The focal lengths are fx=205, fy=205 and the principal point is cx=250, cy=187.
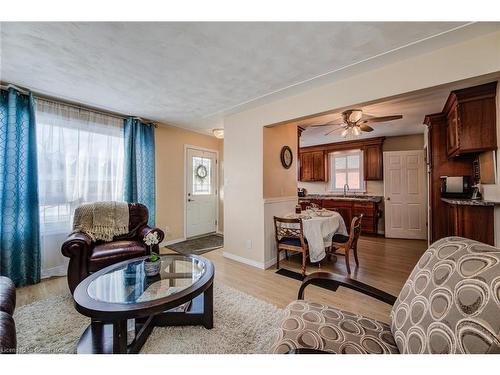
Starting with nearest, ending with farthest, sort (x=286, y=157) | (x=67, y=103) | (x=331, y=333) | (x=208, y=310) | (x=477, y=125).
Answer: (x=331, y=333) < (x=208, y=310) < (x=477, y=125) < (x=67, y=103) < (x=286, y=157)

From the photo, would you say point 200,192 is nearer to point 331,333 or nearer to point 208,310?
point 208,310

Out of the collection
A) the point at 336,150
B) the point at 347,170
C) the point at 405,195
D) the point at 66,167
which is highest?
the point at 336,150

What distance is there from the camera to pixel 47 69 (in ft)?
6.72

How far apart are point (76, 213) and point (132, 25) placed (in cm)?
230

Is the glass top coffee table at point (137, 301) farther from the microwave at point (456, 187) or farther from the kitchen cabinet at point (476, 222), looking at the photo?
the microwave at point (456, 187)

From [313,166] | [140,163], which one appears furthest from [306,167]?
[140,163]

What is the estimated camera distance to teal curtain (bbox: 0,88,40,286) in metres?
2.33

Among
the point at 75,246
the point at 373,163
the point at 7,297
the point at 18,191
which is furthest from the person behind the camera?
the point at 373,163

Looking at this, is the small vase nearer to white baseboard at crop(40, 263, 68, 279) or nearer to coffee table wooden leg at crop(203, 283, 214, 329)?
coffee table wooden leg at crop(203, 283, 214, 329)

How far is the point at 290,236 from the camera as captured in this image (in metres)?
2.81

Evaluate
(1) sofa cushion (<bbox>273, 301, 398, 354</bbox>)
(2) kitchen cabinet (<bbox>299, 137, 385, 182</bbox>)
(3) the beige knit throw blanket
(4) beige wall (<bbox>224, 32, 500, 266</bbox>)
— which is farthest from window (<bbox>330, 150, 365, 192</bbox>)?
(3) the beige knit throw blanket

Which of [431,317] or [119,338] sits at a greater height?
[431,317]

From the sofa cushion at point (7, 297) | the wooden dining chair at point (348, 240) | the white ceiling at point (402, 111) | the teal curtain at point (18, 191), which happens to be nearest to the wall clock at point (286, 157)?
the white ceiling at point (402, 111)

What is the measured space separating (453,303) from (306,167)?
17.8 feet
